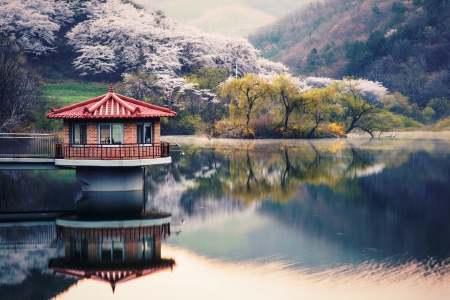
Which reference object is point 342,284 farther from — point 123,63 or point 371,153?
point 123,63

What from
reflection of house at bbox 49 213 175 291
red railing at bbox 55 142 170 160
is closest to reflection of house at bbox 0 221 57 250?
reflection of house at bbox 49 213 175 291

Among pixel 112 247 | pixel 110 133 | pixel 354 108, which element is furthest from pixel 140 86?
pixel 112 247

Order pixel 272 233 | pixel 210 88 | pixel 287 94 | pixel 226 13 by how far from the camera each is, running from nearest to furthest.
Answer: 1. pixel 272 233
2. pixel 287 94
3. pixel 210 88
4. pixel 226 13

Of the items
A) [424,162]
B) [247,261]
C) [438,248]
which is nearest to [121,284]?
[247,261]

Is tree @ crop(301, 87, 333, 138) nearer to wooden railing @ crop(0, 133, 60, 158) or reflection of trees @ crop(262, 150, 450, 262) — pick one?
reflection of trees @ crop(262, 150, 450, 262)

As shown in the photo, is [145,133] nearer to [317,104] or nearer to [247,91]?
[247,91]

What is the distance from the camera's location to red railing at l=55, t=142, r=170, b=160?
26.0 meters

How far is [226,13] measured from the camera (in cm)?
16488

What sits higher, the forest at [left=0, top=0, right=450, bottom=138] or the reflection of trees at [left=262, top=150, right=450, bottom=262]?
the forest at [left=0, top=0, right=450, bottom=138]

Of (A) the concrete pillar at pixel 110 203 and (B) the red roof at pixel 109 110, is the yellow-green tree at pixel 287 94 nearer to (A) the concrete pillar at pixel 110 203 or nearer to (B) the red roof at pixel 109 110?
(B) the red roof at pixel 109 110

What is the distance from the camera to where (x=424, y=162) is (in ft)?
137

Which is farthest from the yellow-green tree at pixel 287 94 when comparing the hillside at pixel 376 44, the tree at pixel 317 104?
the hillside at pixel 376 44

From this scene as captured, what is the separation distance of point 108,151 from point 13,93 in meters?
26.4

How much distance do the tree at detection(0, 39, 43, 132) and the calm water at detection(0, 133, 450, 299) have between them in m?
10.9
